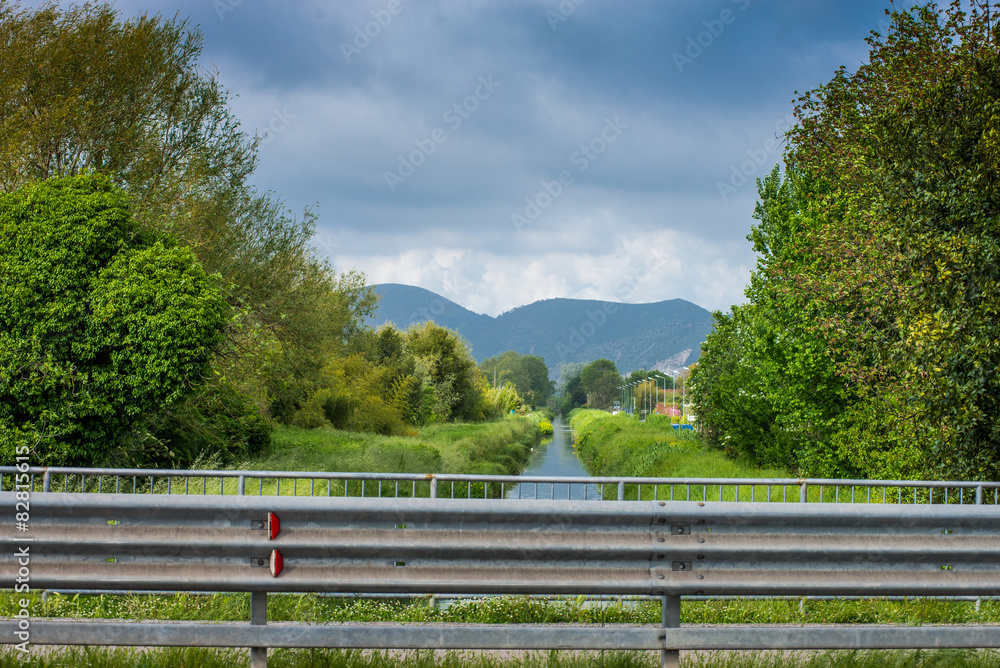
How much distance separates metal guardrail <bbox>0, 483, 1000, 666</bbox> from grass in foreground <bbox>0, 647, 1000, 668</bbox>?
243 mm

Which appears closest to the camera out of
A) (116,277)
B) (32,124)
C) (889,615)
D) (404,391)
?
(889,615)

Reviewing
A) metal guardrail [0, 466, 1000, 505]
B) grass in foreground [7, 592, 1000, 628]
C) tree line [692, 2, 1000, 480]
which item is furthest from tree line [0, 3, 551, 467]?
tree line [692, 2, 1000, 480]

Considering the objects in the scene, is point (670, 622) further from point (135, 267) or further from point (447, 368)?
point (447, 368)

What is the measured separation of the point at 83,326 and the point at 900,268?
47.5 ft

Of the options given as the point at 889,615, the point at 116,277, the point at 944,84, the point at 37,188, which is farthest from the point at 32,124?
the point at 889,615

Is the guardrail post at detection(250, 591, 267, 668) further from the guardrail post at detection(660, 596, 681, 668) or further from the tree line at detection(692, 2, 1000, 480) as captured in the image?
the tree line at detection(692, 2, 1000, 480)

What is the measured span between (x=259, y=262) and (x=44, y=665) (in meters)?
24.8

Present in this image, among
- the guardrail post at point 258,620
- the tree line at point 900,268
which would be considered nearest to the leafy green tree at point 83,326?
the guardrail post at point 258,620

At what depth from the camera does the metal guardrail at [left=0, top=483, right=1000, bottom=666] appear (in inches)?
141

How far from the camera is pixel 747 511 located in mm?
3588

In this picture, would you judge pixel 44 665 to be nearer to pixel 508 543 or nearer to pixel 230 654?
pixel 230 654

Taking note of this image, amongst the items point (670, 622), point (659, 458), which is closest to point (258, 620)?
point (670, 622)

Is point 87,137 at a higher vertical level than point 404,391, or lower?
higher

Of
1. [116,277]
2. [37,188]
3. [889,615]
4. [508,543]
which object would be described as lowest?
[889,615]
